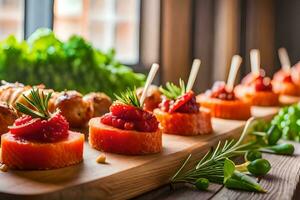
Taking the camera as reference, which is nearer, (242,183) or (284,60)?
(242,183)

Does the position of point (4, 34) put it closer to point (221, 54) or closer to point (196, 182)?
point (221, 54)

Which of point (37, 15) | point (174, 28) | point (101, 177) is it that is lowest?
point (101, 177)

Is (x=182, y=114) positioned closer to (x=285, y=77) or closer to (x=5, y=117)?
(x=5, y=117)

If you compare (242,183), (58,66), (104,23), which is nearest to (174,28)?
(104,23)

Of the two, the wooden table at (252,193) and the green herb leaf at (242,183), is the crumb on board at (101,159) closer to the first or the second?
the wooden table at (252,193)

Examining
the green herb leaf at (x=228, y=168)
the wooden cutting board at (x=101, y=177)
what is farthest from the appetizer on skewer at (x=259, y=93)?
the green herb leaf at (x=228, y=168)

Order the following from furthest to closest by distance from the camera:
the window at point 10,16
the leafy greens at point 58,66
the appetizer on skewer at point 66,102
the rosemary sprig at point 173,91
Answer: the window at point 10,16 < the leafy greens at point 58,66 < the rosemary sprig at point 173,91 < the appetizer on skewer at point 66,102

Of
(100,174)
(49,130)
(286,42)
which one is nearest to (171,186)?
(100,174)

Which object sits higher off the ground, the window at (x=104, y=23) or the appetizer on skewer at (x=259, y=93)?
the window at (x=104, y=23)
